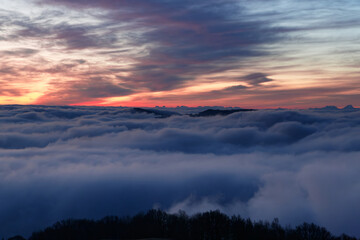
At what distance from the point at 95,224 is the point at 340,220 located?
446ft

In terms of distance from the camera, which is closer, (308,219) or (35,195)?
(308,219)

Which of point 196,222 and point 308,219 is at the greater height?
point 196,222

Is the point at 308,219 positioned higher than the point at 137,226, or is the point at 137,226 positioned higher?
the point at 137,226

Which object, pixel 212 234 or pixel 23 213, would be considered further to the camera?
pixel 23 213

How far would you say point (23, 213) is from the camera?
17450 cm

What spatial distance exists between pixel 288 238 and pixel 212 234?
27621mm

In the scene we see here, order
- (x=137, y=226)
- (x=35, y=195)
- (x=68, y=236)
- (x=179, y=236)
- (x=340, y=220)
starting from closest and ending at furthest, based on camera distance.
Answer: (x=179, y=236) < (x=68, y=236) < (x=137, y=226) < (x=340, y=220) < (x=35, y=195)

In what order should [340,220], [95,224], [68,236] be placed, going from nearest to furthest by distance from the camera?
[68,236]
[95,224]
[340,220]

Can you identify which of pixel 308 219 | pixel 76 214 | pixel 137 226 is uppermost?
pixel 137 226

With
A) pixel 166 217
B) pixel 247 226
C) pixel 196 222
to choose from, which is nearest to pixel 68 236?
pixel 166 217

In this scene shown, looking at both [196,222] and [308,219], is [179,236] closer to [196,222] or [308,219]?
[196,222]

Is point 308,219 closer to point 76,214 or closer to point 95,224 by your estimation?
point 95,224

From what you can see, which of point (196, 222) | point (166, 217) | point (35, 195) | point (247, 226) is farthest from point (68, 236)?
point (35, 195)

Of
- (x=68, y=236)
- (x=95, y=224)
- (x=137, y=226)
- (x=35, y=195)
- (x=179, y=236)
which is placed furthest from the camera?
(x=35, y=195)
